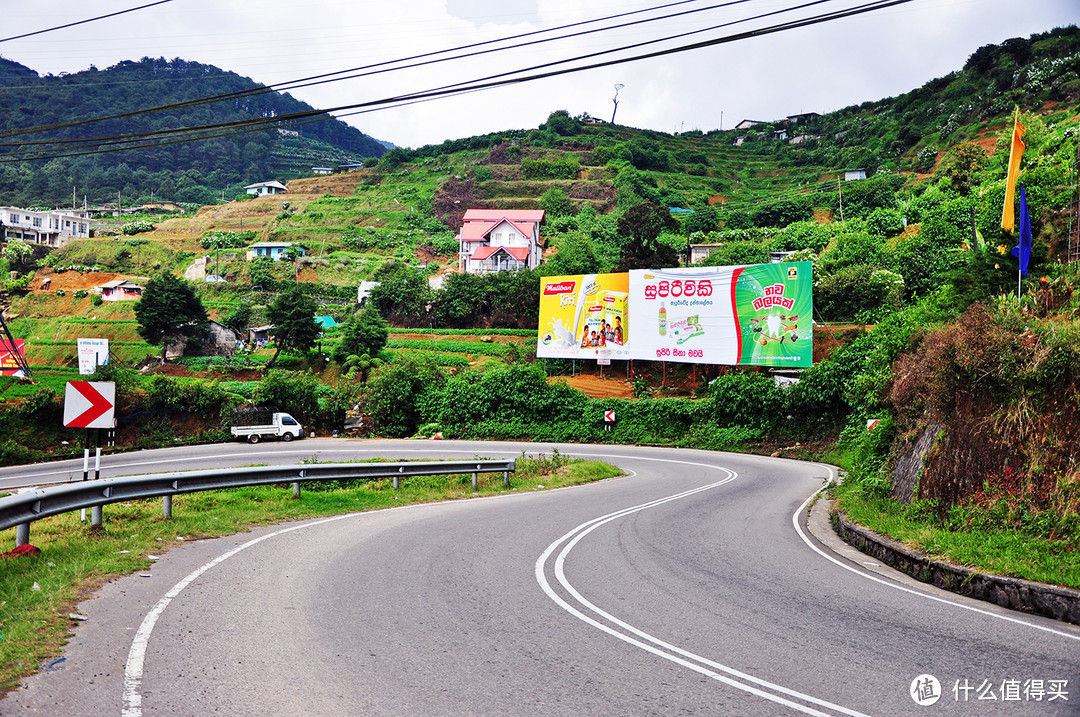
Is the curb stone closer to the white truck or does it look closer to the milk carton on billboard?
the white truck

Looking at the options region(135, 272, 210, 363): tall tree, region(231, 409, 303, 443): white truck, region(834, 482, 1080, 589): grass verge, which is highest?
region(135, 272, 210, 363): tall tree

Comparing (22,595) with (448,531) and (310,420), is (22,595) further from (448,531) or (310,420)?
(310,420)

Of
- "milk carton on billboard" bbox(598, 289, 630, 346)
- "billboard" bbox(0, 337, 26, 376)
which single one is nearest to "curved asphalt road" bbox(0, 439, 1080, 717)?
"milk carton on billboard" bbox(598, 289, 630, 346)

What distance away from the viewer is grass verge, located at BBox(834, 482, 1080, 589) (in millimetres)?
7496

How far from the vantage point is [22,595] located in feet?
22.3

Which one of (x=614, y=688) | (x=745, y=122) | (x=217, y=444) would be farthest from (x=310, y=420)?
(x=745, y=122)

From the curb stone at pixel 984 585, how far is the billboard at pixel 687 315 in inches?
1054

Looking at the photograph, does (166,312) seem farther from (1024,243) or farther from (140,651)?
(140,651)

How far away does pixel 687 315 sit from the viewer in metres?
39.5

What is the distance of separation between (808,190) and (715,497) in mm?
81494
